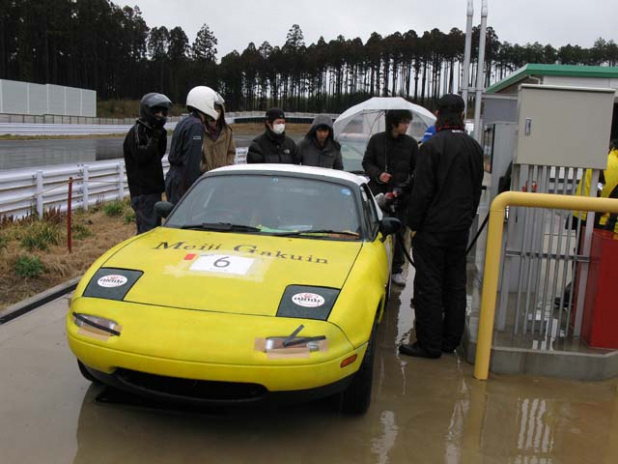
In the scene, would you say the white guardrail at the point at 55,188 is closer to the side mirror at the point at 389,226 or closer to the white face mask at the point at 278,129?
the white face mask at the point at 278,129

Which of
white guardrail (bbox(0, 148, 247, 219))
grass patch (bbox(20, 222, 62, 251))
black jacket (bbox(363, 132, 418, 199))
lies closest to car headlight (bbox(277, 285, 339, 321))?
black jacket (bbox(363, 132, 418, 199))

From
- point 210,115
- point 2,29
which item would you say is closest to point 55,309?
point 210,115

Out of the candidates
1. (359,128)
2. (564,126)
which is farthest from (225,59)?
(564,126)

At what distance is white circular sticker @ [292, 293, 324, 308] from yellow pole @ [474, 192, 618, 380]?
148cm

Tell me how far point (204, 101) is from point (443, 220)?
2.79 m

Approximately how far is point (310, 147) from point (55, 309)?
3231mm

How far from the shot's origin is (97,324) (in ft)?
10.3

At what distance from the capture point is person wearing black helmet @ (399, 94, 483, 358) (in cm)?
442

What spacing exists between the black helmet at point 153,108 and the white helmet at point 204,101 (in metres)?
0.25

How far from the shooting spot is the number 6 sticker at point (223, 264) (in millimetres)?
3502

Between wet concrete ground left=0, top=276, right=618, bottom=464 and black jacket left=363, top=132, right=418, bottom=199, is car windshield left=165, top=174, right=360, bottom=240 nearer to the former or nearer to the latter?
wet concrete ground left=0, top=276, right=618, bottom=464

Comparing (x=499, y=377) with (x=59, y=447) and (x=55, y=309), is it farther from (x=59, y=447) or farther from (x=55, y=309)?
(x=55, y=309)

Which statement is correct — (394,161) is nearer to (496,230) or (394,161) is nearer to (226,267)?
(496,230)

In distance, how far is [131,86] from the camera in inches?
4077
